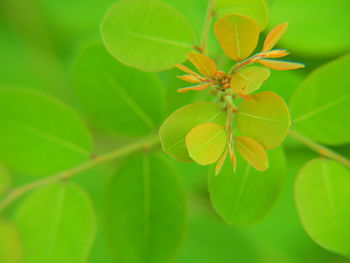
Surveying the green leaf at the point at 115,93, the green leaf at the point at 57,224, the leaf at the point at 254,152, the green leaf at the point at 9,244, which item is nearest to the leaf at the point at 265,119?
the leaf at the point at 254,152

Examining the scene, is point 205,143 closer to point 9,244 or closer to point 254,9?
point 254,9

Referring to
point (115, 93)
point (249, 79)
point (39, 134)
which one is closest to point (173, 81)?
point (115, 93)

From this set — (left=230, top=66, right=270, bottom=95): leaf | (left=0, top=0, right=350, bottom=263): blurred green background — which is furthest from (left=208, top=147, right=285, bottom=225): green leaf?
(left=0, top=0, right=350, bottom=263): blurred green background

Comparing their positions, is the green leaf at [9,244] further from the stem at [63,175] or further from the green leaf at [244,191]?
the green leaf at [244,191]

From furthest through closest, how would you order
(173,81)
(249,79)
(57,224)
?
(173,81) < (57,224) < (249,79)

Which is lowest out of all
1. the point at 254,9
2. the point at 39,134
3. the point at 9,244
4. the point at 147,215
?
the point at 147,215

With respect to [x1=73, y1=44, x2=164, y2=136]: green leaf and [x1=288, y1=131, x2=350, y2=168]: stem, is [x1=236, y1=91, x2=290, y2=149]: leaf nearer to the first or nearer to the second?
[x1=288, y1=131, x2=350, y2=168]: stem
